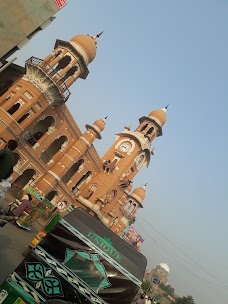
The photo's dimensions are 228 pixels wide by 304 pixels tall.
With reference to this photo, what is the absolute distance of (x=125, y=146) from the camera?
33562mm

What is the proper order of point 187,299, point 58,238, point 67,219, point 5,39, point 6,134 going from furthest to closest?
point 187,299, point 6,134, point 5,39, point 67,219, point 58,238

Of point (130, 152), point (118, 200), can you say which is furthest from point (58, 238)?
point (118, 200)

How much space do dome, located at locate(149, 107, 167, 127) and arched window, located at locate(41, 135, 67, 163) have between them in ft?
47.4

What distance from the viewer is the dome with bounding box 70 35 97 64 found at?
25281mm

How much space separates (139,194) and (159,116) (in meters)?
11.7

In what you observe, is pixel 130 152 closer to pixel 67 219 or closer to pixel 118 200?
pixel 118 200

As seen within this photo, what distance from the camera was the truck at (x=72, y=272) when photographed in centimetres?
391

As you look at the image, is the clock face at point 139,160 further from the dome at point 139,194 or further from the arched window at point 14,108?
the arched window at point 14,108

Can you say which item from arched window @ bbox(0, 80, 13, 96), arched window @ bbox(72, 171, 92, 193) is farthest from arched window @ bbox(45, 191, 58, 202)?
arched window @ bbox(0, 80, 13, 96)

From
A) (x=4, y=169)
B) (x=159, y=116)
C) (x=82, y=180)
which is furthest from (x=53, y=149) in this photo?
(x=4, y=169)

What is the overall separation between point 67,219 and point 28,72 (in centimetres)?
1976

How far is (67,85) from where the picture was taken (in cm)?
2406

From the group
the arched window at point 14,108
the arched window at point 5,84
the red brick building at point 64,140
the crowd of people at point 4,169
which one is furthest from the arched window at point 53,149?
the crowd of people at point 4,169

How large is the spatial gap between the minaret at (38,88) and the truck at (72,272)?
16730mm
